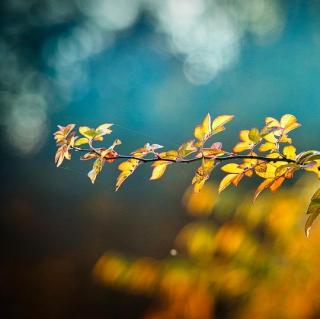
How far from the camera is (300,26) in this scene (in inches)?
71.7

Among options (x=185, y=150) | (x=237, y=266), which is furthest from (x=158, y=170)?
(x=237, y=266)

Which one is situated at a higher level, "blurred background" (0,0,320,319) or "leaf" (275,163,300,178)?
"blurred background" (0,0,320,319)

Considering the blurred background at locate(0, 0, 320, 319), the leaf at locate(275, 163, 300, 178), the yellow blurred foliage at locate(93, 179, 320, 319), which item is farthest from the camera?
the blurred background at locate(0, 0, 320, 319)

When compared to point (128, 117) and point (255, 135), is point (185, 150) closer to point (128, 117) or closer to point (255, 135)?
point (255, 135)

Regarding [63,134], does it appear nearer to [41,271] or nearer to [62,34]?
[41,271]

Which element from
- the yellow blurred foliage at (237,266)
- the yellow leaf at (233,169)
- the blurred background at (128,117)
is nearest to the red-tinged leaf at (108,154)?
the yellow leaf at (233,169)

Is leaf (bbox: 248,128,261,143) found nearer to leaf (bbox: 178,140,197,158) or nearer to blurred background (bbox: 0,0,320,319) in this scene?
leaf (bbox: 178,140,197,158)

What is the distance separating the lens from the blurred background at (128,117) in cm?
174

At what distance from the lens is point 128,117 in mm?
1893

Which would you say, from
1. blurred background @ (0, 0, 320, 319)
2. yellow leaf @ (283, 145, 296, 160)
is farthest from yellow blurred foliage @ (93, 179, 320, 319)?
yellow leaf @ (283, 145, 296, 160)

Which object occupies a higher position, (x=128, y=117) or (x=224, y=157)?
(x=128, y=117)

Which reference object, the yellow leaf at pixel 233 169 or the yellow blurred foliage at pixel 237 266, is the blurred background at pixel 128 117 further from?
the yellow leaf at pixel 233 169

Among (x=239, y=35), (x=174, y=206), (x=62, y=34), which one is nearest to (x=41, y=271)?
(x=174, y=206)

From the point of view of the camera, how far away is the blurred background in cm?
174
